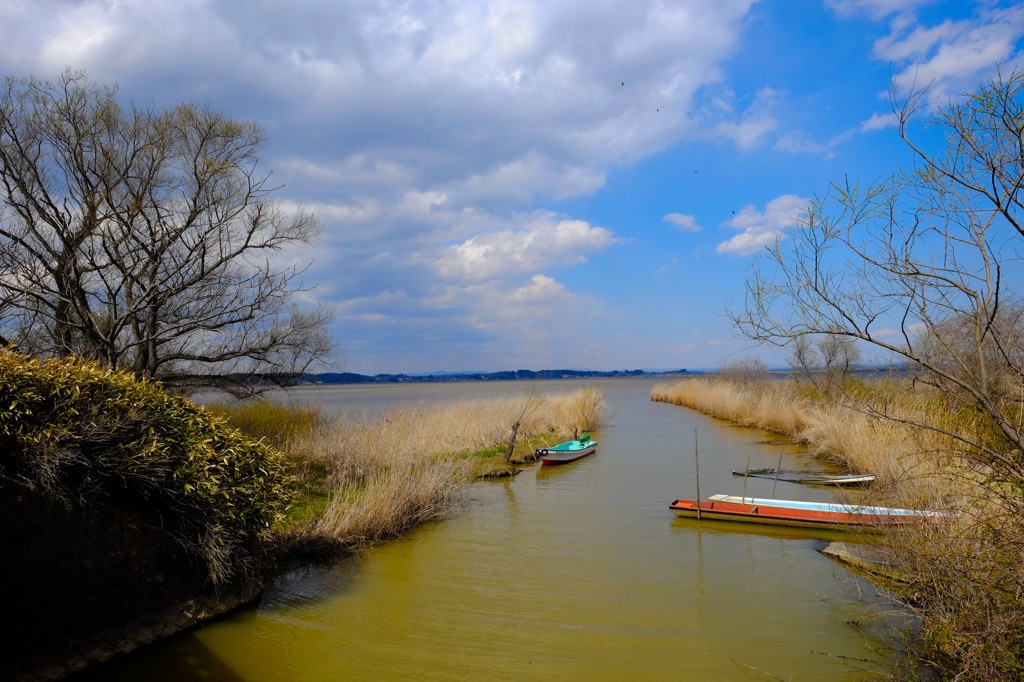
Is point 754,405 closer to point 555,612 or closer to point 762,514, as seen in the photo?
point 762,514

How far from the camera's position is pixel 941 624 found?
552 centimetres

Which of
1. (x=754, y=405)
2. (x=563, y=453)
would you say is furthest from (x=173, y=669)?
(x=754, y=405)

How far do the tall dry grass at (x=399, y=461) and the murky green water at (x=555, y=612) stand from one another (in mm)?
532

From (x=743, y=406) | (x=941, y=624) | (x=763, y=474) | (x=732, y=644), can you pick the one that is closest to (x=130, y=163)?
(x=732, y=644)

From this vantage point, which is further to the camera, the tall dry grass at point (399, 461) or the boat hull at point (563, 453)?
the boat hull at point (563, 453)

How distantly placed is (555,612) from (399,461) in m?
6.24

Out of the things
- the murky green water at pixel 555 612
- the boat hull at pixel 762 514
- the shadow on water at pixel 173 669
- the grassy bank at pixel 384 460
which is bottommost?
the murky green water at pixel 555 612

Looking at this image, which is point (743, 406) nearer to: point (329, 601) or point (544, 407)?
point (544, 407)

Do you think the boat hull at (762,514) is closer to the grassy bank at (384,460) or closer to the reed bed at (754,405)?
the grassy bank at (384,460)

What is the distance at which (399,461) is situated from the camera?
13.5m

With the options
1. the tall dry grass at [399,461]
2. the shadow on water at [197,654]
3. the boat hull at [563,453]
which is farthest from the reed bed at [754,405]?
the shadow on water at [197,654]

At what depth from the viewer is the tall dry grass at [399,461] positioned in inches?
429

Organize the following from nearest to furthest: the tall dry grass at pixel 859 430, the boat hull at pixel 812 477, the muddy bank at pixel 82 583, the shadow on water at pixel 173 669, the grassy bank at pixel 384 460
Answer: the muddy bank at pixel 82 583 → the shadow on water at pixel 173 669 → the tall dry grass at pixel 859 430 → the grassy bank at pixel 384 460 → the boat hull at pixel 812 477

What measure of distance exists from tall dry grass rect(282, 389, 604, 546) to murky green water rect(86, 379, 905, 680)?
532mm
